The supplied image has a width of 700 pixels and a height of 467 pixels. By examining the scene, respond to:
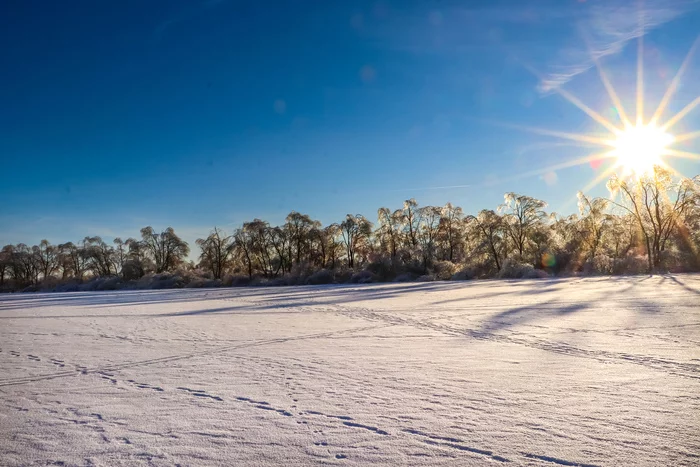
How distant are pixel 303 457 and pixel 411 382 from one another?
7.21 ft

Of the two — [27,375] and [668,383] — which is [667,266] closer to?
[668,383]

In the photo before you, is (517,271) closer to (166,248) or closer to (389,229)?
(389,229)

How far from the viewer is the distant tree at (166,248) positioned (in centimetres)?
5509

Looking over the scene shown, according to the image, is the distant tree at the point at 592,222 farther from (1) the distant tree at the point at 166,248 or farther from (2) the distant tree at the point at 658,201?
(1) the distant tree at the point at 166,248

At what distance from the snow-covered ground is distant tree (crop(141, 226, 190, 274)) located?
48716mm

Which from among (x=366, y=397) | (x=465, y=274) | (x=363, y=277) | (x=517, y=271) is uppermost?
(x=366, y=397)

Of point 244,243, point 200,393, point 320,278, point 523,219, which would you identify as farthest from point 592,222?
point 200,393

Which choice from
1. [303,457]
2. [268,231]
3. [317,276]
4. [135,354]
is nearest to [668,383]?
[303,457]

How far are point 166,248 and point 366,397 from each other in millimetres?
56374

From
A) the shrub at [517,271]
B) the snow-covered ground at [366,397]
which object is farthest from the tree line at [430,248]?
the snow-covered ground at [366,397]

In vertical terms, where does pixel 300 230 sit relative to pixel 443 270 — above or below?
above

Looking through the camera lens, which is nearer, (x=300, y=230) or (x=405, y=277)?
(x=405, y=277)

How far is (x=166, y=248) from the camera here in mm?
55312

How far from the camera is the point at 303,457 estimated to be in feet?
10.3
